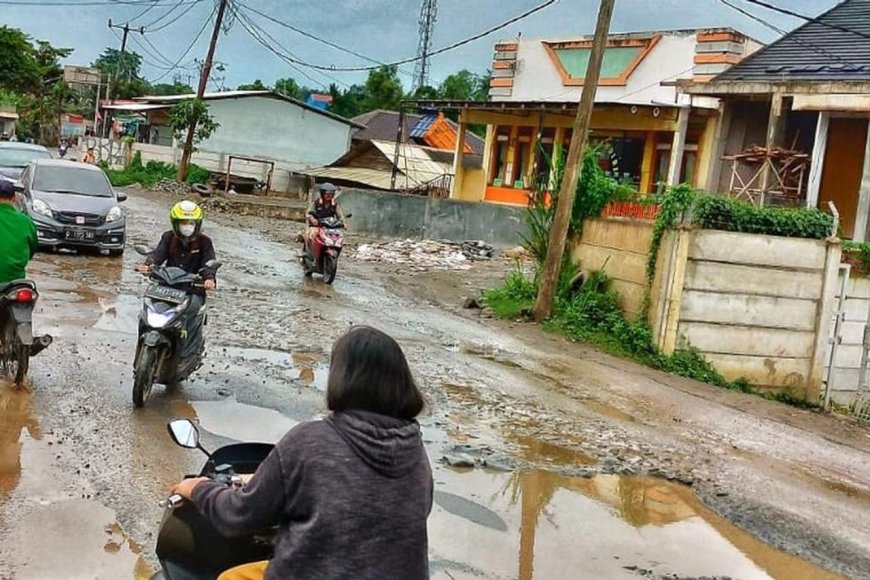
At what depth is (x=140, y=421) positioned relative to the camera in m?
7.02

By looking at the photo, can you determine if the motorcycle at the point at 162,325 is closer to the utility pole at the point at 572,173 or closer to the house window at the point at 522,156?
the utility pole at the point at 572,173

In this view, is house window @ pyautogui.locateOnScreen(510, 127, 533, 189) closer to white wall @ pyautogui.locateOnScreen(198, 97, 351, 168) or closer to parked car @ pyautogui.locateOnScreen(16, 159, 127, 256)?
parked car @ pyautogui.locateOnScreen(16, 159, 127, 256)

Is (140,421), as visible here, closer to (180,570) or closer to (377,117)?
(180,570)

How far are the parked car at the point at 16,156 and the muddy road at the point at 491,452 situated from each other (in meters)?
10.5

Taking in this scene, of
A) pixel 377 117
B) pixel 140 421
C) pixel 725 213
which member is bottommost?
pixel 140 421

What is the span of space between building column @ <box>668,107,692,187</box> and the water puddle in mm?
18817

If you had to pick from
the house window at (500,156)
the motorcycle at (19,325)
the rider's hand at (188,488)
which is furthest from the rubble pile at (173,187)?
the rider's hand at (188,488)

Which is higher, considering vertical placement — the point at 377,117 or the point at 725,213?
the point at 377,117

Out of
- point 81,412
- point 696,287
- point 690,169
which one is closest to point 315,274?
point 696,287

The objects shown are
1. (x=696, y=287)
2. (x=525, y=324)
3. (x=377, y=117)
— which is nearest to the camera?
(x=696, y=287)

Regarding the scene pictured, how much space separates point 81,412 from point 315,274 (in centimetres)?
1015

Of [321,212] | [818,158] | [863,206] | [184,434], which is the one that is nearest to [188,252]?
[184,434]

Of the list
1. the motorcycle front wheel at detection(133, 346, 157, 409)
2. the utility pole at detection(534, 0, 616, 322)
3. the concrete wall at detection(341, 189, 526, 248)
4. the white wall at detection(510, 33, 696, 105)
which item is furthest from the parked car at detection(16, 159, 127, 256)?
the white wall at detection(510, 33, 696, 105)

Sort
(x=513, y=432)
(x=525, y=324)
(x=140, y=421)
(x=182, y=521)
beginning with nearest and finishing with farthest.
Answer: (x=182, y=521), (x=140, y=421), (x=513, y=432), (x=525, y=324)
